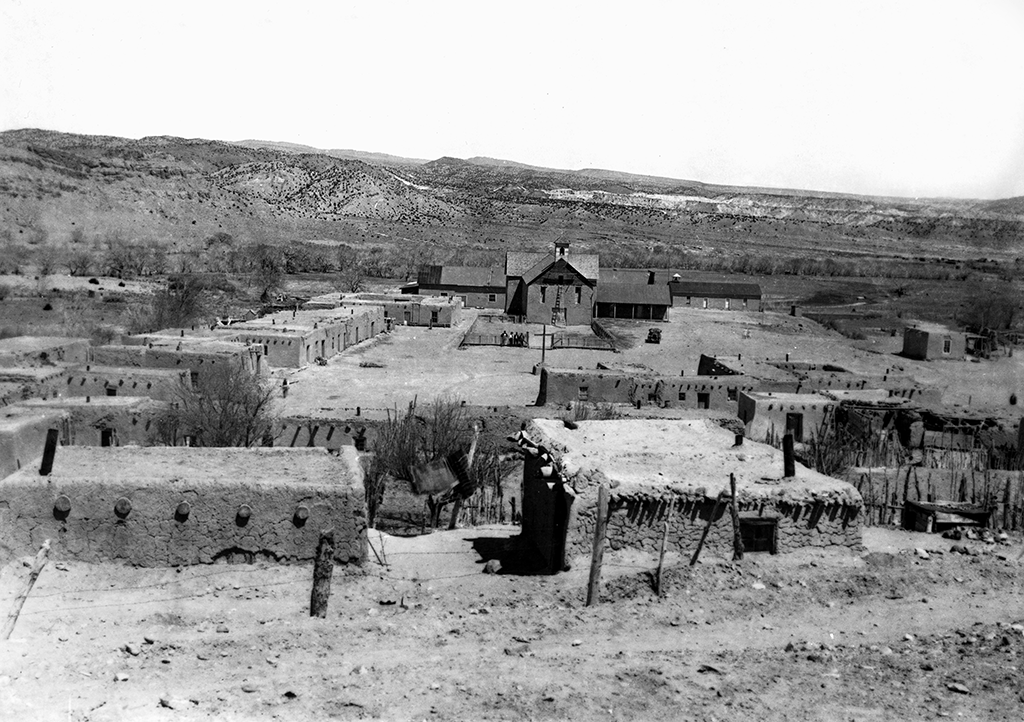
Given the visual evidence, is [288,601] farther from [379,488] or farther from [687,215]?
[687,215]

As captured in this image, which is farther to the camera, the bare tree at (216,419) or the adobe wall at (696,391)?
the adobe wall at (696,391)

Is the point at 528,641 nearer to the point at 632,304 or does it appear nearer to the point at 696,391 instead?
the point at 696,391

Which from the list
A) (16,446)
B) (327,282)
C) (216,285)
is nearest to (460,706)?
(16,446)

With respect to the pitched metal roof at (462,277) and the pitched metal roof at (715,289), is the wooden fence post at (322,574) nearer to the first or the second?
the pitched metal roof at (462,277)

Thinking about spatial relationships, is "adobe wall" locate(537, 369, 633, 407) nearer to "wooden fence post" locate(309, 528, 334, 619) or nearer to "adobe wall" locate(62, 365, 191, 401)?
"adobe wall" locate(62, 365, 191, 401)

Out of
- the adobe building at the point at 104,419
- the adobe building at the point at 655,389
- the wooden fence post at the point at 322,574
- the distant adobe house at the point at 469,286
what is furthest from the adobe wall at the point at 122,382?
the distant adobe house at the point at 469,286

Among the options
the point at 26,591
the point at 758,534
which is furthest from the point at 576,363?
the point at 26,591

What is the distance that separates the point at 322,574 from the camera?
1230cm

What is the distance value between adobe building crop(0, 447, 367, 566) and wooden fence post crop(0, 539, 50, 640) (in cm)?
42

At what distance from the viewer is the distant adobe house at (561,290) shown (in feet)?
214

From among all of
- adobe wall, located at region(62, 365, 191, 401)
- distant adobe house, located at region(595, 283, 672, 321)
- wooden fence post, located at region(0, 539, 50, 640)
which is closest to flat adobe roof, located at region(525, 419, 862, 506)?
wooden fence post, located at region(0, 539, 50, 640)

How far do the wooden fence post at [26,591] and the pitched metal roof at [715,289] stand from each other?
66.8m

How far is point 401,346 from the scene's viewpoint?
51156 millimetres

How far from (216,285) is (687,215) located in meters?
Answer: 113
